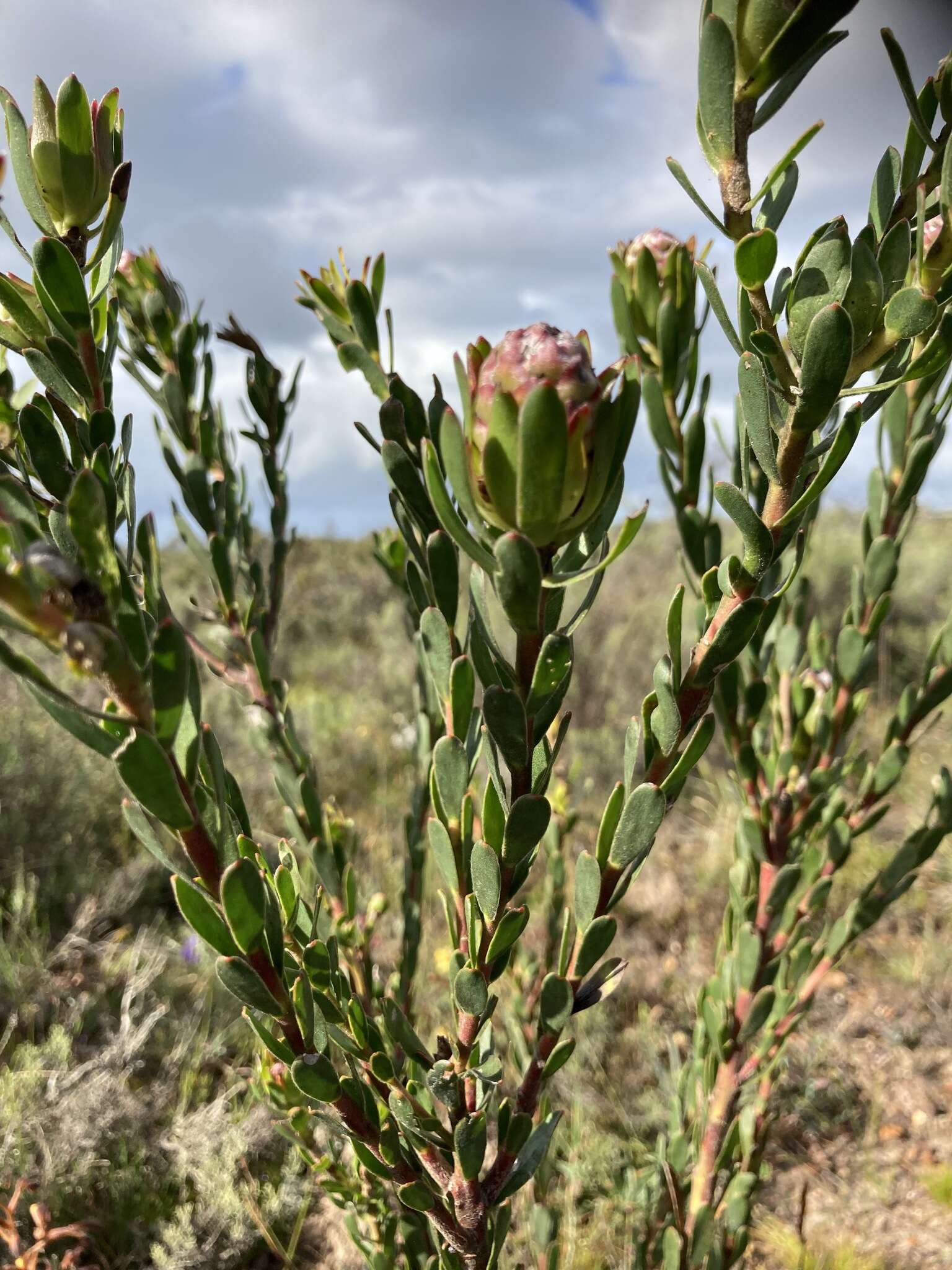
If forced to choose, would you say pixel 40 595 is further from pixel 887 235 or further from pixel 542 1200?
pixel 542 1200

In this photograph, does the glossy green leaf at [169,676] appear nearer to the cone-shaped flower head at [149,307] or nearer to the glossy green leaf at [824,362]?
the glossy green leaf at [824,362]

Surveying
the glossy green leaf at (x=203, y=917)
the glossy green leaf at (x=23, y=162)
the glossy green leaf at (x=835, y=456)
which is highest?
the glossy green leaf at (x=23, y=162)

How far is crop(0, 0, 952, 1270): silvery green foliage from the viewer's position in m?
0.51

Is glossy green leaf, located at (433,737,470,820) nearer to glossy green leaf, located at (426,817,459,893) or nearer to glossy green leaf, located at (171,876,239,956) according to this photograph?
glossy green leaf, located at (426,817,459,893)

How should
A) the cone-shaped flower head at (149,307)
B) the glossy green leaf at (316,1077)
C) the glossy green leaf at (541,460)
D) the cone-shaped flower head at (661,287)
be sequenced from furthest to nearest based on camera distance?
1. the cone-shaped flower head at (149,307)
2. the cone-shaped flower head at (661,287)
3. the glossy green leaf at (316,1077)
4. the glossy green leaf at (541,460)

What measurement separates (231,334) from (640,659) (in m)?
5.31

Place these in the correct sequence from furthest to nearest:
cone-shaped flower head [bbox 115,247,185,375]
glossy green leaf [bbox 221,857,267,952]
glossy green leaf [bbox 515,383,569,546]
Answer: cone-shaped flower head [bbox 115,247,185,375]
glossy green leaf [bbox 221,857,267,952]
glossy green leaf [bbox 515,383,569,546]

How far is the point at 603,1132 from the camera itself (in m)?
2.78

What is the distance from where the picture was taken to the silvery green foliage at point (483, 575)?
511mm

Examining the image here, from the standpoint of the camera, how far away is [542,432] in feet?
1.55

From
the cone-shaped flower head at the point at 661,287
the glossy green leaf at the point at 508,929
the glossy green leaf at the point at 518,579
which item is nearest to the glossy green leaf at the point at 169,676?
the glossy green leaf at the point at 518,579

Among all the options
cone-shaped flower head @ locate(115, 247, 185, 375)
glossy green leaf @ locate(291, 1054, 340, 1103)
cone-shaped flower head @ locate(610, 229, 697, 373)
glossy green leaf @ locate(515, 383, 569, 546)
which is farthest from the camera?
cone-shaped flower head @ locate(115, 247, 185, 375)

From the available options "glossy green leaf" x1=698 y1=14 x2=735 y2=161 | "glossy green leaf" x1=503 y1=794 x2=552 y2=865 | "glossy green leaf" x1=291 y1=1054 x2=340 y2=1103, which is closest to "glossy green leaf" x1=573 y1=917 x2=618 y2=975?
"glossy green leaf" x1=503 y1=794 x2=552 y2=865

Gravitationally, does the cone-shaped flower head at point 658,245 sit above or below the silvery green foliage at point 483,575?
above
